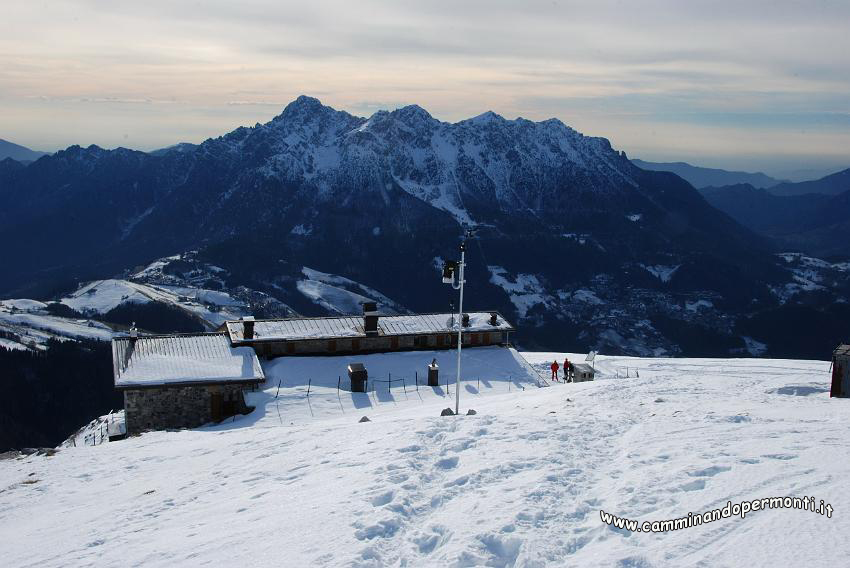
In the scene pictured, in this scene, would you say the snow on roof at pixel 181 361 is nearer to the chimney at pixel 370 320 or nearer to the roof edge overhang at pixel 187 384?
the roof edge overhang at pixel 187 384

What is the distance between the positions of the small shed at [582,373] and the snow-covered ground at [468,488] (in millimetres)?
16341

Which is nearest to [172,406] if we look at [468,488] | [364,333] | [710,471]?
[364,333]

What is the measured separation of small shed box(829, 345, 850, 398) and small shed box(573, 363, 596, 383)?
Result: 15942 millimetres

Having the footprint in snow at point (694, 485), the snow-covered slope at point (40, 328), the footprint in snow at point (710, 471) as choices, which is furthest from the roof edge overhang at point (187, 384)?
the snow-covered slope at point (40, 328)

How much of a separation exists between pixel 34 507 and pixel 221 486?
260 inches

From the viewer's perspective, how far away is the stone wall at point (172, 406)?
4025cm

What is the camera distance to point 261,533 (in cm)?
1686

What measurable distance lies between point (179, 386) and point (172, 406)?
1.21 m

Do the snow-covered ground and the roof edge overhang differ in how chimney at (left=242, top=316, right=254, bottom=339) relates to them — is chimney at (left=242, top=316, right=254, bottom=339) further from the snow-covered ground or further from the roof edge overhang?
the snow-covered ground

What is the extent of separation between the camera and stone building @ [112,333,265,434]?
40.3 metres

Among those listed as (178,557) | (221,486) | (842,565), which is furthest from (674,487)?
(221,486)

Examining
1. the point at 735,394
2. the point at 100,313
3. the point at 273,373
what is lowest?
the point at 100,313

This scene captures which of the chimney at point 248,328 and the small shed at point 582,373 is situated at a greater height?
the chimney at point 248,328

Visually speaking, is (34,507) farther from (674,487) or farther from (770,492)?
(770,492)
